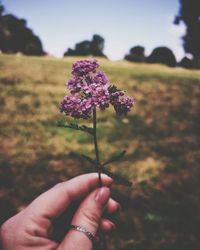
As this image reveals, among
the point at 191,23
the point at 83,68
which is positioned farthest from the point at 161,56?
the point at 83,68

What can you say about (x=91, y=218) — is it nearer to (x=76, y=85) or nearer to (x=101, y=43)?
(x=76, y=85)

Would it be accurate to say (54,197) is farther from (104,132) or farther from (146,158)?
(104,132)

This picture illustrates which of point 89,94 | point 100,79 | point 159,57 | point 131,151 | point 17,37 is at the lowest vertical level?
point 131,151

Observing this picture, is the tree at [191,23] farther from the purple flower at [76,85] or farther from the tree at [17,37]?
the purple flower at [76,85]

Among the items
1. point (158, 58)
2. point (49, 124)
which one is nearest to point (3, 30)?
point (158, 58)

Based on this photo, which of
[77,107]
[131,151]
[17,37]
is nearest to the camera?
[77,107]

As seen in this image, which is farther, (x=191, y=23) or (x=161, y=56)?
(x=191, y=23)

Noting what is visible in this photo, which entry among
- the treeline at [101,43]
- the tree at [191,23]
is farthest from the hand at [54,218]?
the tree at [191,23]
